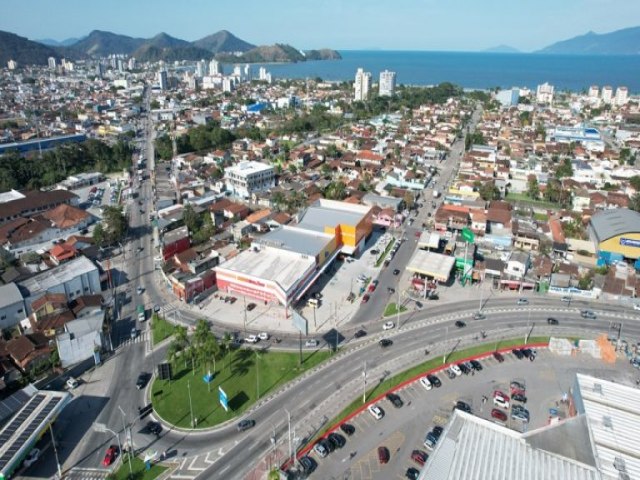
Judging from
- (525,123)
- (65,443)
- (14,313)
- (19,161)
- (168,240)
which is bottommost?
(65,443)

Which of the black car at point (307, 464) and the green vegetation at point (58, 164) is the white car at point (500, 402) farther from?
the green vegetation at point (58, 164)

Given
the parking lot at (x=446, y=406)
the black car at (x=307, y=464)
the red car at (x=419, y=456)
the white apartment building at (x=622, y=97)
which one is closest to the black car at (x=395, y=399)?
the parking lot at (x=446, y=406)

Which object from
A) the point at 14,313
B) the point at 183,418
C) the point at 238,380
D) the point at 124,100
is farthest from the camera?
the point at 124,100

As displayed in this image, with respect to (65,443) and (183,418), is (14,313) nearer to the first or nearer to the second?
(65,443)

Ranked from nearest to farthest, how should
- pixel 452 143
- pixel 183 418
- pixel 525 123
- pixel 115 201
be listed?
pixel 183 418, pixel 115 201, pixel 452 143, pixel 525 123

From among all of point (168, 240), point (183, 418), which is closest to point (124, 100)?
point (168, 240)

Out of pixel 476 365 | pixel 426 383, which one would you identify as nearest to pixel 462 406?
pixel 426 383

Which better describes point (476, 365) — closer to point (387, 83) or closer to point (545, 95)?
point (387, 83)
